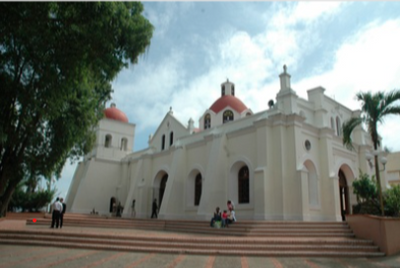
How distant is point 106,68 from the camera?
28.8 ft

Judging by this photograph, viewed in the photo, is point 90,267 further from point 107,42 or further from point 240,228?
point 240,228

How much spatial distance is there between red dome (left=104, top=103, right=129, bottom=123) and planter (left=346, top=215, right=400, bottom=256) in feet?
81.0

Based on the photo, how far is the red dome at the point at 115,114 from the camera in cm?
3054

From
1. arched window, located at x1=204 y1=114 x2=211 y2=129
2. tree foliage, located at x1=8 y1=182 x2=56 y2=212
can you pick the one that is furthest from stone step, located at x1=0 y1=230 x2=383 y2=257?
tree foliage, located at x1=8 y1=182 x2=56 y2=212

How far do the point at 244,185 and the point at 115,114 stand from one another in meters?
18.0

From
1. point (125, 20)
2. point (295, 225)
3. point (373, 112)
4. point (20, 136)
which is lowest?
point (295, 225)

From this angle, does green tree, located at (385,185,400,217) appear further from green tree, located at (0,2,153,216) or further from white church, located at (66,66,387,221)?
green tree, located at (0,2,153,216)

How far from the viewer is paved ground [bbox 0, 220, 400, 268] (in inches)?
287

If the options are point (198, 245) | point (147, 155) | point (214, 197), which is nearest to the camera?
point (198, 245)

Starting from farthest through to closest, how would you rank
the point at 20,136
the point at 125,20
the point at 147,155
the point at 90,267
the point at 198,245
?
the point at 147,155, the point at 20,136, the point at 198,245, the point at 125,20, the point at 90,267

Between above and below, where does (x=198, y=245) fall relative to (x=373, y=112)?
below

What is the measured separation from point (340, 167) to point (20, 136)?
17123 mm

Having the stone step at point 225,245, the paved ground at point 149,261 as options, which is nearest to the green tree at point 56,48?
the paved ground at point 149,261

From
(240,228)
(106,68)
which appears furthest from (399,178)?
(106,68)
